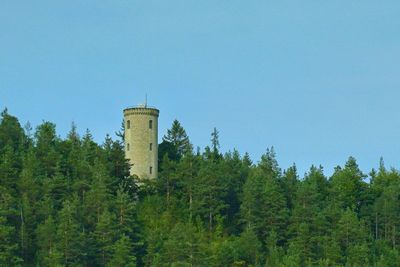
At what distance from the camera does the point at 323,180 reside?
325 feet

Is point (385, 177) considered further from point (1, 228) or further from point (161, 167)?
point (1, 228)

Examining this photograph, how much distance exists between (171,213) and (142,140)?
8007 mm

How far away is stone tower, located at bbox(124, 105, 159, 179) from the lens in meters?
87.8

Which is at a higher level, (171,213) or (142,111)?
(142,111)

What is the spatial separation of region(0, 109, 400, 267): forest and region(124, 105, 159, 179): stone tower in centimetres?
115

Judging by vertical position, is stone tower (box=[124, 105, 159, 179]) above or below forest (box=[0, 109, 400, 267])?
above

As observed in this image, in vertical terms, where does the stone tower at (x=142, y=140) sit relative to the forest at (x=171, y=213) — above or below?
above

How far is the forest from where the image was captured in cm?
7250

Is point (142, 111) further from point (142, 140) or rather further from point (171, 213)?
point (171, 213)

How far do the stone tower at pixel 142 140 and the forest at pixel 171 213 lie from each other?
45.3 inches

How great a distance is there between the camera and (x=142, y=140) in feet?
290

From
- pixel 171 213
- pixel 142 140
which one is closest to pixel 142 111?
pixel 142 140

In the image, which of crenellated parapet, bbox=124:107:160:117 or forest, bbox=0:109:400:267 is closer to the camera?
forest, bbox=0:109:400:267

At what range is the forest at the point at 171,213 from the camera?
238 feet
